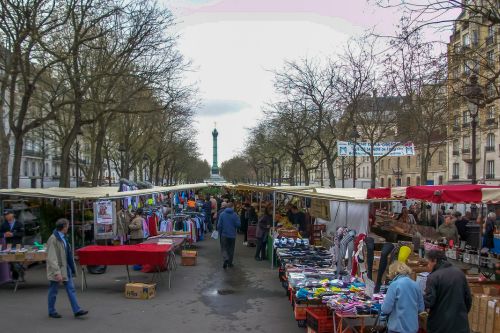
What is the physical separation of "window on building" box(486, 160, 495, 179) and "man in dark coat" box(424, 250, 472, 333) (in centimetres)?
5221

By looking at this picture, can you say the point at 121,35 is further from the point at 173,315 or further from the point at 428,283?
the point at 428,283

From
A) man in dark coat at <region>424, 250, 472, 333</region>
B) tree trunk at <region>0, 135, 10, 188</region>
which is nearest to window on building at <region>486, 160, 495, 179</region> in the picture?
tree trunk at <region>0, 135, 10, 188</region>

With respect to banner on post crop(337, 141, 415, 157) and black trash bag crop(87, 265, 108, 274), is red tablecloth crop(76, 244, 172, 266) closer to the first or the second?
black trash bag crop(87, 265, 108, 274)

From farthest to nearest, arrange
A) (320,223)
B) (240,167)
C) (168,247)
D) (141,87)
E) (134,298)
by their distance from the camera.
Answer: (240,167), (141,87), (320,223), (168,247), (134,298)

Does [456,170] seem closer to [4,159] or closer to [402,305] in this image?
[4,159]

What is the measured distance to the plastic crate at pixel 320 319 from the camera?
710 cm

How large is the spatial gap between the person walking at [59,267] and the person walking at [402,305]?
5.32 metres

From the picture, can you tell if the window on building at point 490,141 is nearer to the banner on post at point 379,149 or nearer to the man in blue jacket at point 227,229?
the banner on post at point 379,149

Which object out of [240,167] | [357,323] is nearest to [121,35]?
[357,323]

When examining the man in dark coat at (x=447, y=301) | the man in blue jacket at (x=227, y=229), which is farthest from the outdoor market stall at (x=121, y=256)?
the man in dark coat at (x=447, y=301)

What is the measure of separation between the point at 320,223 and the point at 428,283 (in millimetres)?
10858

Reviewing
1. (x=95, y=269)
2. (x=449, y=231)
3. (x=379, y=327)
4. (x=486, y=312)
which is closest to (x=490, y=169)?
(x=449, y=231)

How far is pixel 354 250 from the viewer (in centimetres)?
1023

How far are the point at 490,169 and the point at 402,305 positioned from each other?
2107 inches
